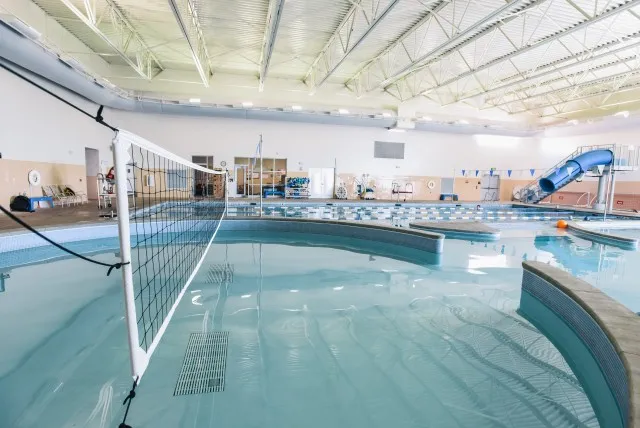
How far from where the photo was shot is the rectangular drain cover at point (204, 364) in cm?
222

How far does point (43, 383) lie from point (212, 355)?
1072 millimetres

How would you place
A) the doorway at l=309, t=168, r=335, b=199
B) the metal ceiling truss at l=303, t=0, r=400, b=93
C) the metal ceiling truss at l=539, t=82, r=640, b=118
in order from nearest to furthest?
the metal ceiling truss at l=303, t=0, r=400, b=93 → the metal ceiling truss at l=539, t=82, r=640, b=118 → the doorway at l=309, t=168, r=335, b=199

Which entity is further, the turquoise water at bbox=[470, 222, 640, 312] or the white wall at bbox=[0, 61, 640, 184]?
the white wall at bbox=[0, 61, 640, 184]

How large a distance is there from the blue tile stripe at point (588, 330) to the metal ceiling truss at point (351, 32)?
5464mm

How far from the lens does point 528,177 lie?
17734mm

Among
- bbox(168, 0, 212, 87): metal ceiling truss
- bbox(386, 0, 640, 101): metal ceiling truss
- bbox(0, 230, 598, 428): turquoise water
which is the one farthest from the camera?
bbox(386, 0, 640, 101): metal ceiling truss

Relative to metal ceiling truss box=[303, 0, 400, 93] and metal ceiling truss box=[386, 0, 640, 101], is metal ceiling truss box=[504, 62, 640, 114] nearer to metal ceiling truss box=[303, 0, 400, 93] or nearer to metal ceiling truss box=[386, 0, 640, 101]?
metal ceiling truss box=[386, 0, 640, 101]

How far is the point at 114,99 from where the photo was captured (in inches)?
445

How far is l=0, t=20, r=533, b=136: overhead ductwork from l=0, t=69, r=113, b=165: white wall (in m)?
0.53

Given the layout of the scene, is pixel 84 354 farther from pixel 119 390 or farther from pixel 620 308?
pixel 620 308

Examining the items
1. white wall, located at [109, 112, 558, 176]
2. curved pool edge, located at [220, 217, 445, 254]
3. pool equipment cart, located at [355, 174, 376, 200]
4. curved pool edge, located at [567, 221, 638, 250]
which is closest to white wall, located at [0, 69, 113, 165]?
white wall, located at [109, 112, 558, 176]

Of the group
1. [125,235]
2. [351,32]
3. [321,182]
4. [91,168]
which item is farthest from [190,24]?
[125,235]

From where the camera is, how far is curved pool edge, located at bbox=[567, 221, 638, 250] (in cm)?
751

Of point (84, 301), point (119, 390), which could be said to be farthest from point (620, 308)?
point (84, 301)
